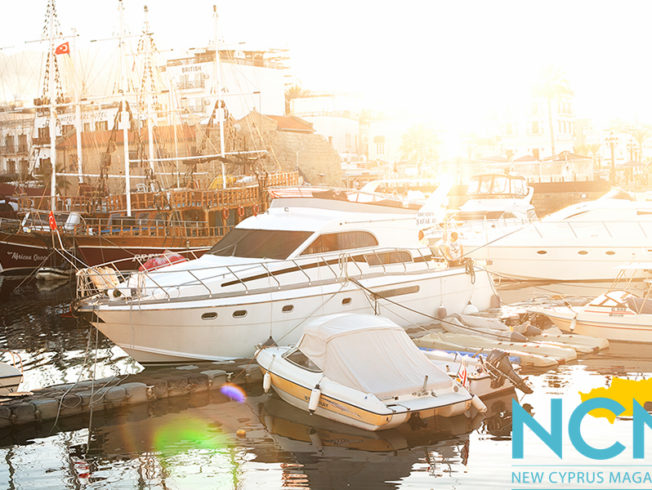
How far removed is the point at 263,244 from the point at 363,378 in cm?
619

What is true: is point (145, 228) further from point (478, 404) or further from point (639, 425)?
point (639, 425)

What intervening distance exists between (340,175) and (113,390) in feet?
229

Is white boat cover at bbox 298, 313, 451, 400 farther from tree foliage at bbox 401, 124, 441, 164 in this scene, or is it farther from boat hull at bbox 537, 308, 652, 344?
tree foliage at bbox 401, 124, 441, 164

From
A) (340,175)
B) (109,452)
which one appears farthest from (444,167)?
(109,452)

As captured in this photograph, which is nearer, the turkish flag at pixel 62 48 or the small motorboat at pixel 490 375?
the small motorboat at pixel 490 375

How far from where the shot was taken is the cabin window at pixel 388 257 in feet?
61.7

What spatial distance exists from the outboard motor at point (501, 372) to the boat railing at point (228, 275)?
4538mm

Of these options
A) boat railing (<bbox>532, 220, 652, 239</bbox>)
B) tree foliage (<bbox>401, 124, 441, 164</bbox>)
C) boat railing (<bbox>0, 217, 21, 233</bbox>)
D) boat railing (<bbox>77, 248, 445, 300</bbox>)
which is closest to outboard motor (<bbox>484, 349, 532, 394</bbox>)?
boat railing (<bbox>77, 248, 445, 300</bbox>)

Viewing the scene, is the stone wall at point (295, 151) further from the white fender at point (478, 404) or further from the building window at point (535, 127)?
the white fender at point (478, 404)

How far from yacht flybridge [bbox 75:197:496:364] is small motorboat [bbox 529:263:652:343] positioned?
109 inches

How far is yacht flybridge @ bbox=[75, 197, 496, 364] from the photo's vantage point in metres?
15.8

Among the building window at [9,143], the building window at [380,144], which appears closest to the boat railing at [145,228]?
the building window at [9,143]

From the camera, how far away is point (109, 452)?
475 inches

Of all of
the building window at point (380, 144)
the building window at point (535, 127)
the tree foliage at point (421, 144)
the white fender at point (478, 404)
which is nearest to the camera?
the white fender at point (478, 404)
